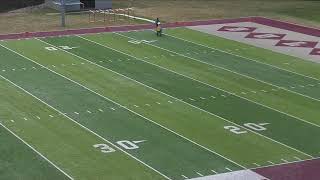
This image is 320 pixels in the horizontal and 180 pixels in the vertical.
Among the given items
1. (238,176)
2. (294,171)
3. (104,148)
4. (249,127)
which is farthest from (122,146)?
(294,171)

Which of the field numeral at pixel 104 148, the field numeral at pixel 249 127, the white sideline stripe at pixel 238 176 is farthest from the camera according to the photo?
the field numeral at pixel 249 127

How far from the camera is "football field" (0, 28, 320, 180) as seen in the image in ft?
43.0

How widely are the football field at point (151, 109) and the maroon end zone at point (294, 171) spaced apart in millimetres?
300

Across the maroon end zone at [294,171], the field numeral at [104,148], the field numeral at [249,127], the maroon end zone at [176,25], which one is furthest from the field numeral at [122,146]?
the maroon end zone at [176,25]

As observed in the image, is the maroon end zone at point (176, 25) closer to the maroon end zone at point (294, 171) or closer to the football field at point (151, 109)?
the football field at point (151, 109)

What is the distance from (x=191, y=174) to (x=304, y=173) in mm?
2114

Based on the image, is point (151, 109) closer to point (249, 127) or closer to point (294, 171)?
point (249, 127)

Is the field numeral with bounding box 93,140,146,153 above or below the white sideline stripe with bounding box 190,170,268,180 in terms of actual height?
below

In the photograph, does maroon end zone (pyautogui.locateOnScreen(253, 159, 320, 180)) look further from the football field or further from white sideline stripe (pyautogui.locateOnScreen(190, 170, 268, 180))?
the football field

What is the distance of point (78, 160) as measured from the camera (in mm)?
13094

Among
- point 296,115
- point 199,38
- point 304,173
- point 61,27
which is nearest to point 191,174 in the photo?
point 304,173

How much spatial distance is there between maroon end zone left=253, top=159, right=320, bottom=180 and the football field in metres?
0.30

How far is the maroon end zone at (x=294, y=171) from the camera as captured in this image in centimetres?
1222

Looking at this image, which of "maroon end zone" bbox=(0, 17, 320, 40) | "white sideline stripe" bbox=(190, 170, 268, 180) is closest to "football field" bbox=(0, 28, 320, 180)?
"white sideline stripe" bbox=(190, 170, 268, 180)
